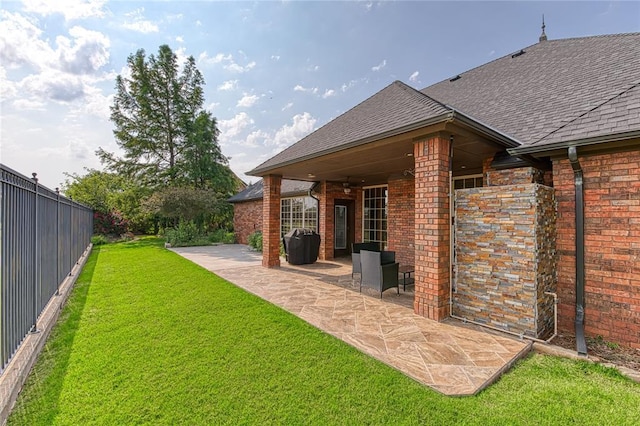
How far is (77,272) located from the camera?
799 cm

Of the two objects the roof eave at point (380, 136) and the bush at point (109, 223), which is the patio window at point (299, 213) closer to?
the roof eave at point (380, 136)

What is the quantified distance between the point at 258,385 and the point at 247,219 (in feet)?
48.4

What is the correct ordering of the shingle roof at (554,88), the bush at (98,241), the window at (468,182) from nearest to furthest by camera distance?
the shingle roof at (554,88) < the window at (468,182) < the bush at (98,241)

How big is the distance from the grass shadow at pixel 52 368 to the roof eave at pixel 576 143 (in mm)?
6045

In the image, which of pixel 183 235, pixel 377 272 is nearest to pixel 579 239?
pixel 377 272

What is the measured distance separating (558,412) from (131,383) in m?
3.87

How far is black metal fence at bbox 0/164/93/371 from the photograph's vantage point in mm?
2838

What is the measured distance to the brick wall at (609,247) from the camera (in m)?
3.57

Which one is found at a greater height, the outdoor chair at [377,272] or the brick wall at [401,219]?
the brick wall at [401,219]

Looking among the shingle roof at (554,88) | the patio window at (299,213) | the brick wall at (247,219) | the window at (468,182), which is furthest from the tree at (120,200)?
the shingle roof at (554,88)

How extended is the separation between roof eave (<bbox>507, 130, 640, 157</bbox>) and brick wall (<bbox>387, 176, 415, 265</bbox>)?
4.45 m

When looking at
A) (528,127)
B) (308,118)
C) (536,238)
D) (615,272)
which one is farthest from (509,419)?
(308,118)

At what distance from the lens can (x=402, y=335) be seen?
12.6 feet

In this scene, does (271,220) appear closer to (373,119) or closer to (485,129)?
(373,119)
